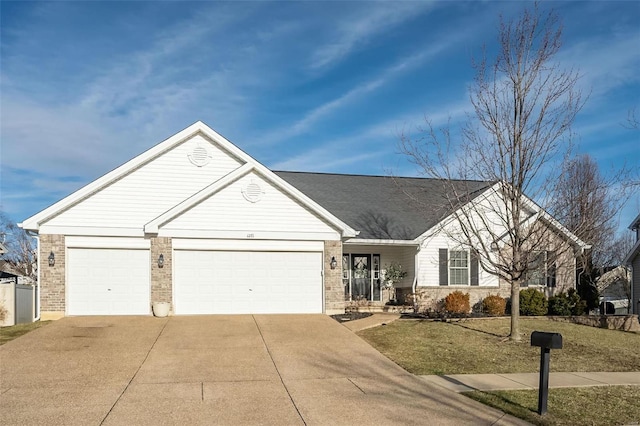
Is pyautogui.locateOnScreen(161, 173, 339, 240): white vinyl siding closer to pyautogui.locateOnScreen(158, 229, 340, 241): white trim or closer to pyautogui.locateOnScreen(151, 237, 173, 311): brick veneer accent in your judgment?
pyautogui.locateOnScreen(158, 229, 340, 241): white trim

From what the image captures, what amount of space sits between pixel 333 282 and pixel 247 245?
3.16 meters

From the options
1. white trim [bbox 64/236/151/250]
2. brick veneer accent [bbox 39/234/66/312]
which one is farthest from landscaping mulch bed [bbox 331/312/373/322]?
brick veneer accent [bbox 39/234/66/312]

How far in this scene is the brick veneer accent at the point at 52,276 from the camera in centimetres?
1831

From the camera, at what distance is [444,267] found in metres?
23.3

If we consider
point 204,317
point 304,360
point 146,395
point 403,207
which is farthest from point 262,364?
point 403,207

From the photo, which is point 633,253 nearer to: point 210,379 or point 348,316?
point 348,316

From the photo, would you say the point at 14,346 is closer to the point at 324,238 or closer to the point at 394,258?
the point at 324,238

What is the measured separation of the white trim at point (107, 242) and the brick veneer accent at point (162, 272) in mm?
329

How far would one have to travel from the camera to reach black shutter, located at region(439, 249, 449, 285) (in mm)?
23141

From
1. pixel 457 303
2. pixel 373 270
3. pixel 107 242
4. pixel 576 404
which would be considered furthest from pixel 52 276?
pixel 576 404

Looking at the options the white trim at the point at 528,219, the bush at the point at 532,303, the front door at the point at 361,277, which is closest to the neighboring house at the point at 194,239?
the white trim at the point at 528,219

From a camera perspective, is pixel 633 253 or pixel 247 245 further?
pixel 633 253

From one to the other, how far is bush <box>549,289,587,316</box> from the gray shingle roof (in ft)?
16.6

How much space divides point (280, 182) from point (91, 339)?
25.7ft
